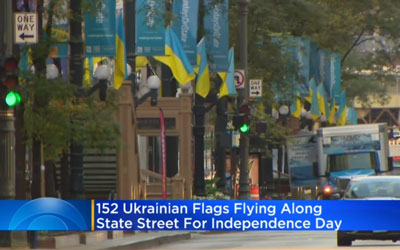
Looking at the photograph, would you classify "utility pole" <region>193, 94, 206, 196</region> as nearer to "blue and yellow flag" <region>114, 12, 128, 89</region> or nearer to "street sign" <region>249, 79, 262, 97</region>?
"street sign" <region>249, 79, 262, 97</region>

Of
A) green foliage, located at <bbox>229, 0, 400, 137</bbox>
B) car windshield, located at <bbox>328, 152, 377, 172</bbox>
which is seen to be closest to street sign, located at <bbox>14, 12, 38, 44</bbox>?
green foliage, located at <bbox>229, 0, 400, 137</bbox>

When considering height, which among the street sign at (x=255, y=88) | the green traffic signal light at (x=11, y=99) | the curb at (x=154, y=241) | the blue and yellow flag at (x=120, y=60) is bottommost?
the curb at (x=154, y=241)

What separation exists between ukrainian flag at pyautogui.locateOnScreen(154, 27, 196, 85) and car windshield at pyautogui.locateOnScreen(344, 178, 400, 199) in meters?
11.5

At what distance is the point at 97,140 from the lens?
32438mm

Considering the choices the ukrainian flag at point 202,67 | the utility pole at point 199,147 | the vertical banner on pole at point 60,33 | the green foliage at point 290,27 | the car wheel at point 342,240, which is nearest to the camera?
the car wheel at point 342,240

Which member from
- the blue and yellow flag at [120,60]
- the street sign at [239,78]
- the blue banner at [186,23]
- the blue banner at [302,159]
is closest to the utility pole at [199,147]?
the street sign at [239,78]

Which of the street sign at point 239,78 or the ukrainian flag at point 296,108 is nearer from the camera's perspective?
the street sign at point 239,78

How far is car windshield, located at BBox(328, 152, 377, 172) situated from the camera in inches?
2330

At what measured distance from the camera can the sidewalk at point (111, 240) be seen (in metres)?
29.1

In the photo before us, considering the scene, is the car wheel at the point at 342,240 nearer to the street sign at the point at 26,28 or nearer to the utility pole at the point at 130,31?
the street sign at the point at 26,28

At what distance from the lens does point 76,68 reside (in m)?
32.7

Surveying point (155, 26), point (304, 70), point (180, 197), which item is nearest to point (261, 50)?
point (304, 70)

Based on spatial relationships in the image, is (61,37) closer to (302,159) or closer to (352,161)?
(352,161)

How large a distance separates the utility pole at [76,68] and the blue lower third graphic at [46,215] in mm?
8149
